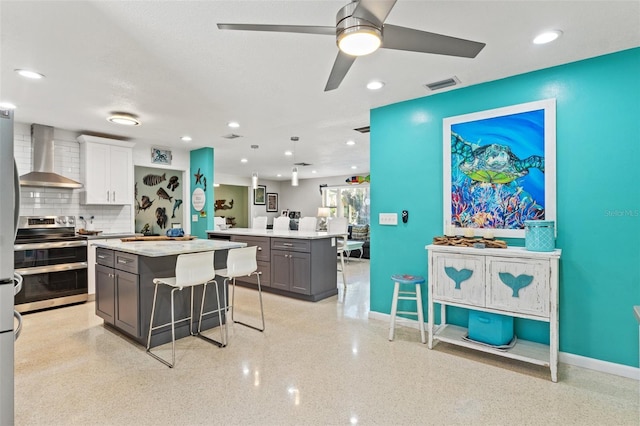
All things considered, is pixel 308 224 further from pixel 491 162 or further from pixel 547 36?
pixel 547 36

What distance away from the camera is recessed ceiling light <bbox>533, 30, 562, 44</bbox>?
2286 millimetres

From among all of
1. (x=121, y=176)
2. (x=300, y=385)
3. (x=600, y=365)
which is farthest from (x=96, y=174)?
(x=600, y=365)

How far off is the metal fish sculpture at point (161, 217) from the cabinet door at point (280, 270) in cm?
282

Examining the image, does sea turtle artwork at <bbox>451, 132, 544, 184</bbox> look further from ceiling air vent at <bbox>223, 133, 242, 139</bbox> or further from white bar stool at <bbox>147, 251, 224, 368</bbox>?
ceiling air vent at <bbox>223, 133, 242, 139</bbox>

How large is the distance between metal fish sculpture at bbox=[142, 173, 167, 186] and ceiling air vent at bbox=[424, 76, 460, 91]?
17.3ft

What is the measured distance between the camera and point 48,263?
14.1 ft

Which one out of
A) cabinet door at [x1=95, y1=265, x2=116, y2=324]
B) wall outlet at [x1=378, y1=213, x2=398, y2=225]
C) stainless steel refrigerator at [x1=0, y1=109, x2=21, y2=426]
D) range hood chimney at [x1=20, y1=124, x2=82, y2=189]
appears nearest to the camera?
stainless steel refrigerator at [x1=0, y1=109, x2=21, y2=426]

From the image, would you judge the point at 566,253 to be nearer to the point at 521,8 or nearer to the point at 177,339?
the point at 521,8

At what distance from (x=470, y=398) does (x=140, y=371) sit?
2424 millimetres

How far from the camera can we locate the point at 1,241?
144 cm

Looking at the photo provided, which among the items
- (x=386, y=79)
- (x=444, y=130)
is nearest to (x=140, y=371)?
(x=386, y=79)

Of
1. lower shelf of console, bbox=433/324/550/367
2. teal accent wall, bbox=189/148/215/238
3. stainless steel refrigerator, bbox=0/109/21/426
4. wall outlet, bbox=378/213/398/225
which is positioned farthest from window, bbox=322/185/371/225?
stainless steel refrigerator, bbox=0/109/21/426

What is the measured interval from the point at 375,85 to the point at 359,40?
1.59 meters

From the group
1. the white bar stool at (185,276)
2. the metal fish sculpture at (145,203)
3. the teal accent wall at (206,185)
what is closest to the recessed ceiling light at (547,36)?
the white bar stool at (185,276)
